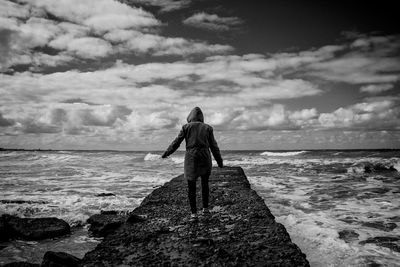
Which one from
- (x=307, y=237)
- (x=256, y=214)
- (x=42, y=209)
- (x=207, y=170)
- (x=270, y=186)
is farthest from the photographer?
(x=270, y=186)

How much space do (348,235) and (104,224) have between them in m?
5.00

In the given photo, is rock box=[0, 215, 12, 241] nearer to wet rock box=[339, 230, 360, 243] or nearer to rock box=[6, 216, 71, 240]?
rock box=[6, 216, 71, 240]

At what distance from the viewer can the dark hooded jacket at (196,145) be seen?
187 inches

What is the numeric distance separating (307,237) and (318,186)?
26.8ft

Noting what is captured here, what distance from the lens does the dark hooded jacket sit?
187 inches

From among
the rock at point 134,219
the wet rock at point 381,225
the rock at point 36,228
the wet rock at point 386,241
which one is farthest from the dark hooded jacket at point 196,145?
the wet rock at point 381,225

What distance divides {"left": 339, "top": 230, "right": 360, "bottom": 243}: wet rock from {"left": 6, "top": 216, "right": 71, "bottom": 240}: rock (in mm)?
5572

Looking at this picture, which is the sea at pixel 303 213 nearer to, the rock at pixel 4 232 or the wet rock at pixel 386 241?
the wet rock at pixel 386 241

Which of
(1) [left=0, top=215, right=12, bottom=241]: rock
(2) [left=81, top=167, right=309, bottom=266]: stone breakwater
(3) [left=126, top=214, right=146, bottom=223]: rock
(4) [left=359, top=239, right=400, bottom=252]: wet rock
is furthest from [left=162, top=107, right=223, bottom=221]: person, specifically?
(1) [left=0, top=215, right=12, bottom=241]: rock

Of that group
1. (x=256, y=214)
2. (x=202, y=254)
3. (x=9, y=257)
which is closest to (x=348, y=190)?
→ (x=256, y=214)

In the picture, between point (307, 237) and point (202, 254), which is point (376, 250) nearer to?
point (307, 237)

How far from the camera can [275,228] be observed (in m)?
4.32

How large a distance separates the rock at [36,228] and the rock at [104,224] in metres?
0.52

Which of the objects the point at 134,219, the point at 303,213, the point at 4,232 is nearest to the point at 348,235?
the point at 303,213
